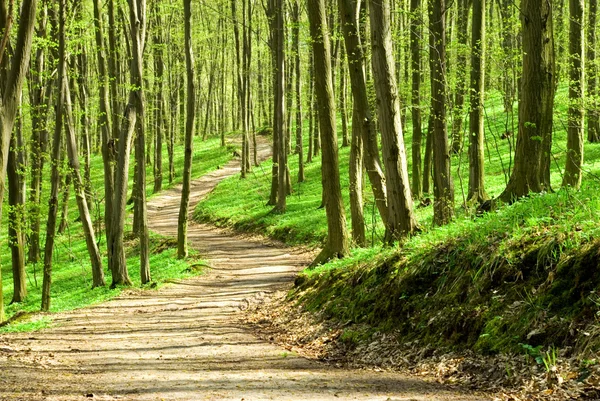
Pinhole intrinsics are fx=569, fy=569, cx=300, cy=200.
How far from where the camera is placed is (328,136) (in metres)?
12.3

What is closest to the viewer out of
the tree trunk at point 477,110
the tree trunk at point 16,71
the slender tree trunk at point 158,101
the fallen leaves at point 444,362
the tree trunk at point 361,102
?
the fallen leaves at point 444,362

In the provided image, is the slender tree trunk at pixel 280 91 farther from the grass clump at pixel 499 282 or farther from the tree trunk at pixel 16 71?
the grass clump at pixel 499 282

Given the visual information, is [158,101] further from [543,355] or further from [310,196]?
[543,355]

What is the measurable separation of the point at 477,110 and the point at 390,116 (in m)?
6.68

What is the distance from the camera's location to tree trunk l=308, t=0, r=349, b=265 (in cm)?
1226

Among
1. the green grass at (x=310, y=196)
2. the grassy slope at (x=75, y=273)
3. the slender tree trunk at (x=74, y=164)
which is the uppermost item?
the slender tree trunk at (x=74, y=164)

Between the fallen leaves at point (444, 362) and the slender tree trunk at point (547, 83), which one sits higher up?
the slender tree trunk at point (547, 83)

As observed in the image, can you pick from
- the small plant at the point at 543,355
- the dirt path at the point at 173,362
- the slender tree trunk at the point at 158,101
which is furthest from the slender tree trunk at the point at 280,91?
the small plant at the point at 543,355

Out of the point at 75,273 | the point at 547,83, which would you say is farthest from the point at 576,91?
the point at 75,273

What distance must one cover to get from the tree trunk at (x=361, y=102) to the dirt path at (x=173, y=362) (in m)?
3.83

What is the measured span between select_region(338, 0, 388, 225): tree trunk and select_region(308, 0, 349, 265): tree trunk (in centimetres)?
65

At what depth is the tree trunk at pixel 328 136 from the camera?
40.2ft

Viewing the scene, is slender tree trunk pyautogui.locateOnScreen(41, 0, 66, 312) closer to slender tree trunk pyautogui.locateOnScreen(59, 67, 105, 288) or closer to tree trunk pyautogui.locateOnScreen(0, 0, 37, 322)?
slender tree trunk pyautogui.locateOnScreen(59, 67, 105, 288)

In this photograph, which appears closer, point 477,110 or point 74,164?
point 74,164
